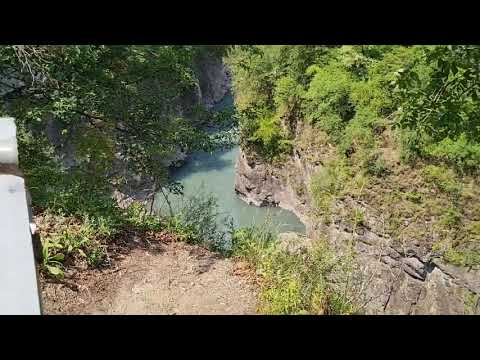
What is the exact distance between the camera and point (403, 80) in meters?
2.72

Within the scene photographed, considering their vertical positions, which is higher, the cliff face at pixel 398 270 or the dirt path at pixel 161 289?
the dirt path at pixel 161 289

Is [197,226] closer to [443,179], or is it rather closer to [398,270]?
[398,270]

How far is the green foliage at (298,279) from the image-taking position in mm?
3930

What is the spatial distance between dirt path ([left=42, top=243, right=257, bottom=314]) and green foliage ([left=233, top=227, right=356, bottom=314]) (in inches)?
7.4

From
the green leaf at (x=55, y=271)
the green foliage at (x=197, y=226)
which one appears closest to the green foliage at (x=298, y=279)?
the green foliage at (x=197, y=226)

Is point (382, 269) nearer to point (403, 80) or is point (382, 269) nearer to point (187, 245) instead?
point (187, 245)

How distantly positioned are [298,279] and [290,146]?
8679mm

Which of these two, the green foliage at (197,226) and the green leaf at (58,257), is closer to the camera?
the green leaf at (58,257)

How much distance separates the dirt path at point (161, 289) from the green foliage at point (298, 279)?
19 cm

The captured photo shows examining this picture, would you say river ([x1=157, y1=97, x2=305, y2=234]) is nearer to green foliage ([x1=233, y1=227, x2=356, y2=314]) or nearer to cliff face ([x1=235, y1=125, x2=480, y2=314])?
cliff face ([x1=235, y1=125, x2=480, y2=314])

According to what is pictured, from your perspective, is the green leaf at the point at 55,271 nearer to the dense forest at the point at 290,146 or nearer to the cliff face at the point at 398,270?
the dense forest at the point at 290,146

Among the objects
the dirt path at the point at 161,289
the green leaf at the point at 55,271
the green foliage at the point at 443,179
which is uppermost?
the green leaf at the point at 55,271

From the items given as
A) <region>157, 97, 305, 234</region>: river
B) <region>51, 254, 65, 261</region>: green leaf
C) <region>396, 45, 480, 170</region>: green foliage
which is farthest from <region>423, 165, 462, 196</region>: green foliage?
<region>51, 254, 65, 261</region>: green leaf
